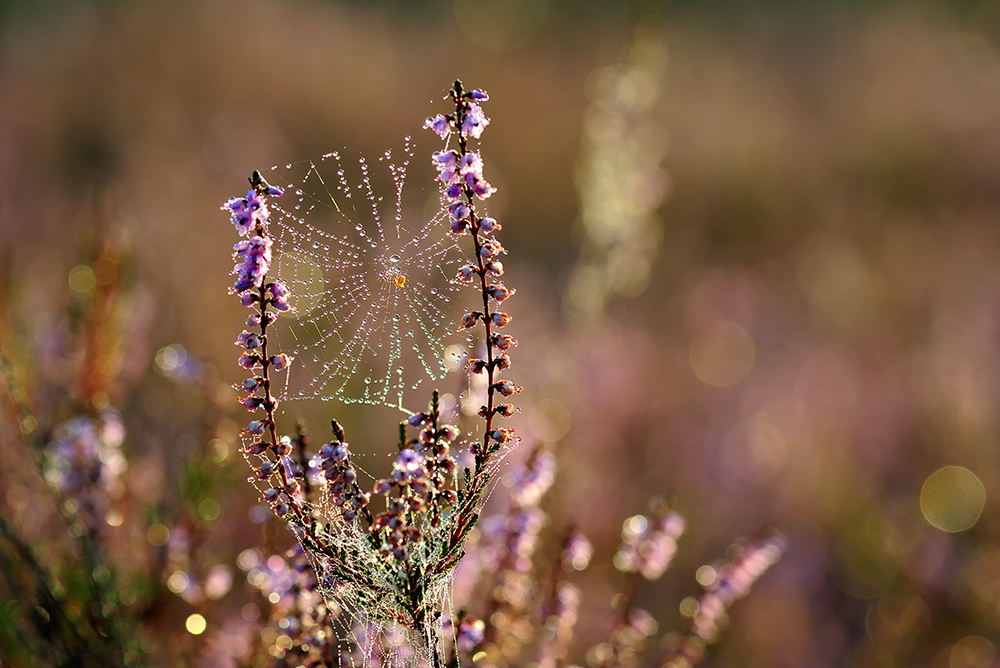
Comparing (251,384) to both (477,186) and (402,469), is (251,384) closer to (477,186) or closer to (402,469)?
(402,469)

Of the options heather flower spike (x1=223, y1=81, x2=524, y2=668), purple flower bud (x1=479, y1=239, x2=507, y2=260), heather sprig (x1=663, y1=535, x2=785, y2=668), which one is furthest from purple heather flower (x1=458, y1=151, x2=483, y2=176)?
heather sprig (x1=663, y1=535, x2=785, y2=668)

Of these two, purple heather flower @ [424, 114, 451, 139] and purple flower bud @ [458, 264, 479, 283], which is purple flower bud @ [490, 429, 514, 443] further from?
purple heather flower @ [424, 114, 451, 139]

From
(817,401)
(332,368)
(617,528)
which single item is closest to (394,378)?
(332,368)

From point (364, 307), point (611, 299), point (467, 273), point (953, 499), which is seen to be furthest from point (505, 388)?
point (611, 299)

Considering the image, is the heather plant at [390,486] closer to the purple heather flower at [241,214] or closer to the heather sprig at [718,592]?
the purple heather flower at [241,214]

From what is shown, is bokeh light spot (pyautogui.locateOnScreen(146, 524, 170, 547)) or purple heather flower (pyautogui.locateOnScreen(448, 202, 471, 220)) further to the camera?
bokeh light spot (pyautogui.locateOnScreen(146, 524, 170, 547))

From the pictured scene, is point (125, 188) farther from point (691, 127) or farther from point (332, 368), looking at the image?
point (691, 127)
